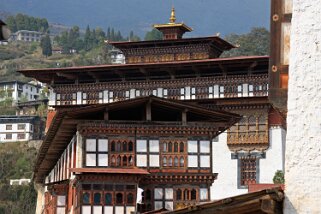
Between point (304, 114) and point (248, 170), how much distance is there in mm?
50668

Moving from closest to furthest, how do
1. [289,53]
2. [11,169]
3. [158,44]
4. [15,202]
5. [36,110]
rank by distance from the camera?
[289,53] → [158,44] → [15,202] → [11,169] → [36,110]

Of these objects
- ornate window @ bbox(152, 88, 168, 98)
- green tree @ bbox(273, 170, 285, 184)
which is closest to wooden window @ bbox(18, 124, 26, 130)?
ornate window @ bbox(152, 88, 168, 98)

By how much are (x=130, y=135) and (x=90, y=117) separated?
1945 millimetres

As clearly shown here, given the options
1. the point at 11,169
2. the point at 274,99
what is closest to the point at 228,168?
the point at 274,99

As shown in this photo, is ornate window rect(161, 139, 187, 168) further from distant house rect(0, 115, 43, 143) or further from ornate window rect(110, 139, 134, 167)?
distant house rect(0, 115, 43, 143)

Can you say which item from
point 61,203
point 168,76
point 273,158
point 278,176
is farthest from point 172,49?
point 61,203

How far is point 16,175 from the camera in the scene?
147m

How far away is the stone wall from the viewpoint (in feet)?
28.7

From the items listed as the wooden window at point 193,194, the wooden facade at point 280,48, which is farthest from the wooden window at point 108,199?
the wooden facade at point 280,48

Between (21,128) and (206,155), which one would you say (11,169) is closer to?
(21,128)

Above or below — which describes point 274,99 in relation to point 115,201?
above

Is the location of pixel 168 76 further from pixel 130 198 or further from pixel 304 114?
pixel 304 114

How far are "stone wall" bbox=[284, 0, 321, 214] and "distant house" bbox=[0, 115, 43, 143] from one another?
160 meters

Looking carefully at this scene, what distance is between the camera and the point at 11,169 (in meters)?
150
